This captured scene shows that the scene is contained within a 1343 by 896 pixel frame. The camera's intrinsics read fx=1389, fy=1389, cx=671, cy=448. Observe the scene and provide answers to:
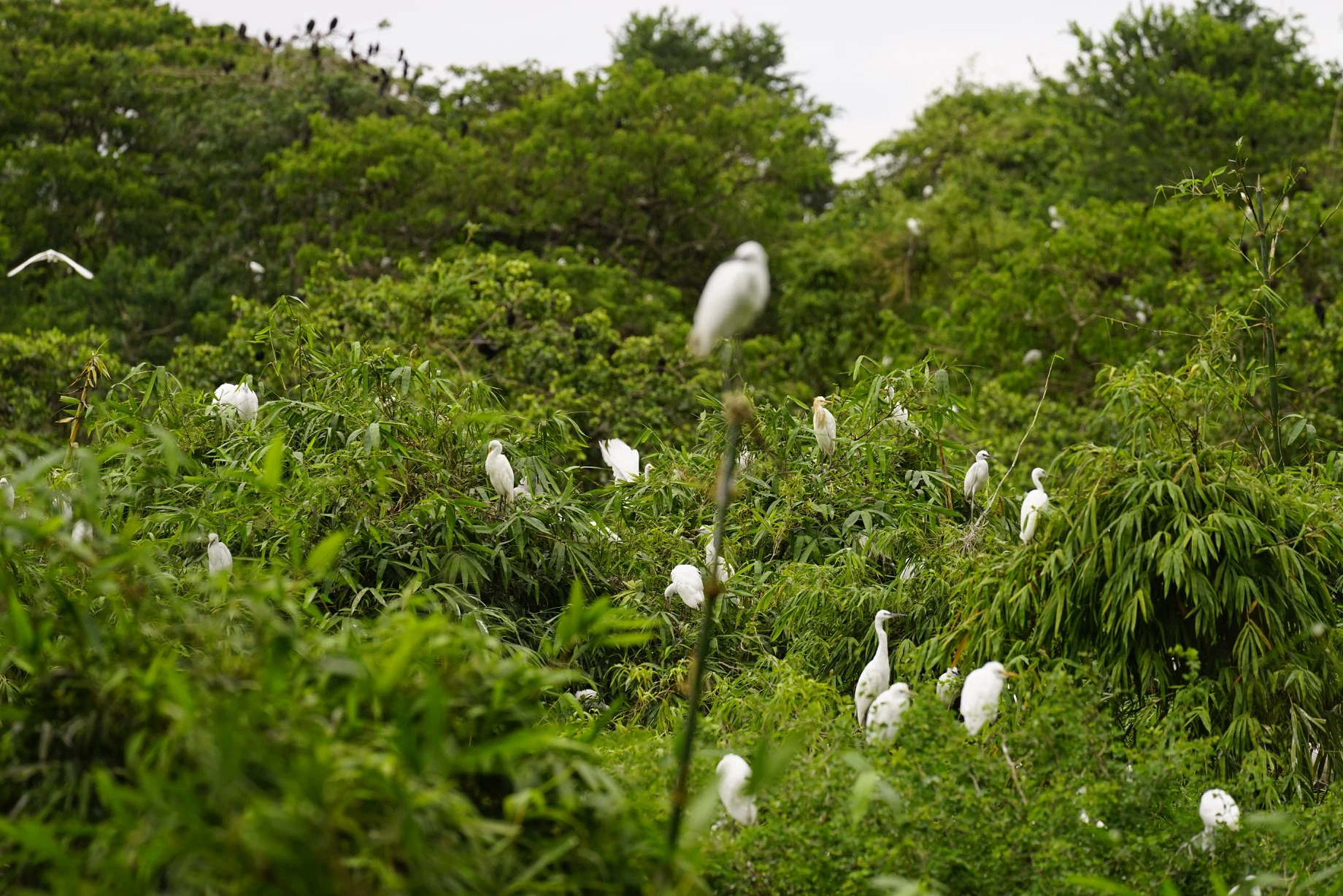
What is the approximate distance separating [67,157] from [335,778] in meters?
14.9

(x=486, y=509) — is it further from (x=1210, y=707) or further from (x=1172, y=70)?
(x=1172, y=70)

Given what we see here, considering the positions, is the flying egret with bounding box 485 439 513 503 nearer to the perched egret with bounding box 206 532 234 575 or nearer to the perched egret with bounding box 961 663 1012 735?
the perched egret with bounding box 206 532 234 575

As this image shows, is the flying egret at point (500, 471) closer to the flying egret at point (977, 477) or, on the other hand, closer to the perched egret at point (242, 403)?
the perched egret at point (242, 403)

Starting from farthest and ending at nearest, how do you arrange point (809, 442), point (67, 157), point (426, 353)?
point (67, 157)
point (426, 353)
point (809, 442)

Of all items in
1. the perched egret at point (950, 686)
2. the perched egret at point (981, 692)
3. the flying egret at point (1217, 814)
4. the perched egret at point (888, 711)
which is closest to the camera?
the flying egret at point (1217, 814)

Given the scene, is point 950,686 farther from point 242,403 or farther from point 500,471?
point 242,403

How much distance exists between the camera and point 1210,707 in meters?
3.60

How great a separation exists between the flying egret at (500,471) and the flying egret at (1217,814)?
2.60 meters

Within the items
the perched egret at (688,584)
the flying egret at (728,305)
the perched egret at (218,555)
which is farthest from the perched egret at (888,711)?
the perched egret at (218,555)

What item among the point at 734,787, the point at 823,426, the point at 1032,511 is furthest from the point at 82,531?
the point at 823,426

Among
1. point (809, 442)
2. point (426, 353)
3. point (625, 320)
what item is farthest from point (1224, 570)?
point (625, 320)

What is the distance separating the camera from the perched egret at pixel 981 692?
10.4 feet

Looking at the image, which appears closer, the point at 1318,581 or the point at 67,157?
the point at 1318,581

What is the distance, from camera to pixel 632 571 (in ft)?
17.0
